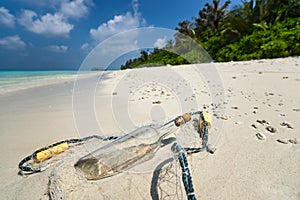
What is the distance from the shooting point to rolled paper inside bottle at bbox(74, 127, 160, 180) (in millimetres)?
854

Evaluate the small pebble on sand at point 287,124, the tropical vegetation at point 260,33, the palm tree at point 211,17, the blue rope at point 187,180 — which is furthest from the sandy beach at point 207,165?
the palm tree at point 211,17

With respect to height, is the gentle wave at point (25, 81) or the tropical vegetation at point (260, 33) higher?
the tropical vegetation at point (260, 33)

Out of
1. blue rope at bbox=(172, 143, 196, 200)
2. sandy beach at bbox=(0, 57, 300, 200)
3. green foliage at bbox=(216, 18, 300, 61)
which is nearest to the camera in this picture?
blue rope at bbox=(172, 143, 196, 200)

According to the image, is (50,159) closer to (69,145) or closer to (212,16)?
(69,145)

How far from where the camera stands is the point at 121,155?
3.23 feet

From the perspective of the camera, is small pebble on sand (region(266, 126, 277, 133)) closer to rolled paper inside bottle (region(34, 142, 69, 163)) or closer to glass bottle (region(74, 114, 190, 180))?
glass bottle (region(74, 114, 190, 180))

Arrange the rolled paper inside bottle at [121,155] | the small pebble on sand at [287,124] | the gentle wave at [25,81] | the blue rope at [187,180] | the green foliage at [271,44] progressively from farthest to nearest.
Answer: the green foliage at [271,44]
the gentle wave at [25,81]
the small pebble on sand at [287,124]
the rolled paper inside bottle at [121,155]
the blue rope at [187,180]

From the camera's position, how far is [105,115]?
2.01m

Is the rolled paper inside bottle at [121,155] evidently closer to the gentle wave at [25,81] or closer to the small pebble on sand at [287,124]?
the gentle wave at [25,81]

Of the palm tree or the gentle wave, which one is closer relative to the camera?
the gentle wave

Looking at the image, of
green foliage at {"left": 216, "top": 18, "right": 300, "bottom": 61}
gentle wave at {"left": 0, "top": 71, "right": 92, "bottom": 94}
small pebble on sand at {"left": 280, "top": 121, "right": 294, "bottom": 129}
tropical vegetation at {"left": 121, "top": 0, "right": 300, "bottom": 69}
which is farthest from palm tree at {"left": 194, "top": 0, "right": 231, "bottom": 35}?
small pebble on sand at {"left": 280, "top": 121, "right": 294, "bottom": 129}

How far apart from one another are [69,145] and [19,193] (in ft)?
1.41

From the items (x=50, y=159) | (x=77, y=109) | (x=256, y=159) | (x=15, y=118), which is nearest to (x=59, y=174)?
(x=50, y=159)

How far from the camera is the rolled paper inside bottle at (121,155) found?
85 cm
